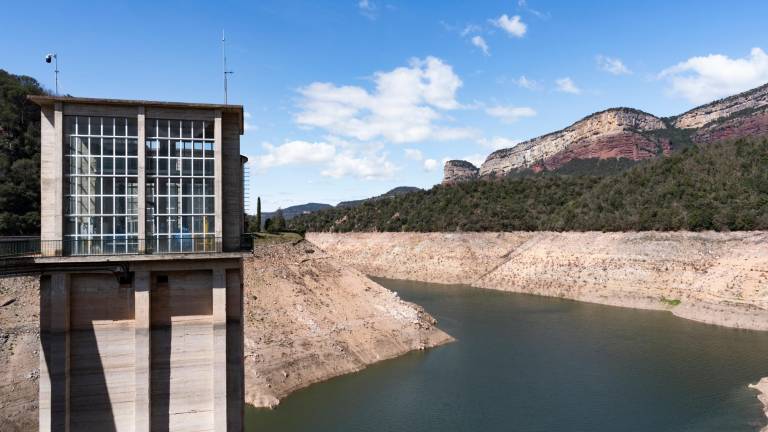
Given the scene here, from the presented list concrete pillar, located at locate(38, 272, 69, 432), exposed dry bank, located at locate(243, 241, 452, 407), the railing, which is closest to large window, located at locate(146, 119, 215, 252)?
the railing

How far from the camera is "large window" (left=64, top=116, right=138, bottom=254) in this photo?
1930 cm

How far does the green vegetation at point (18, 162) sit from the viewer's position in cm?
3641

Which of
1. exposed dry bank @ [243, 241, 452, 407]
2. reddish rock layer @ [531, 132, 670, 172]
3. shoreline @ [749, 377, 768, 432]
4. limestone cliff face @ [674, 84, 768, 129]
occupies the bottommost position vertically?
shoreline @ [749, 377, 768, 432]

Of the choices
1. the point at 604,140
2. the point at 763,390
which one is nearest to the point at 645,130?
the point at 604,140

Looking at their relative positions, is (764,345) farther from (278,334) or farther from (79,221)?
(79,221)

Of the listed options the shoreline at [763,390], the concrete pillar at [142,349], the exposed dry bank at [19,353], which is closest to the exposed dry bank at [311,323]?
the concrete pillar at [142,349]

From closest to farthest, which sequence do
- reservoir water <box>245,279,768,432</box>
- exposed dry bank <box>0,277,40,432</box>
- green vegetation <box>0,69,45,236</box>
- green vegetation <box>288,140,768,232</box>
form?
exposed dry bank <box>0,277,40,432</box> < reservoir water <box>245,279,768,432</box> < green vegetation <box>0,69,45,236</box> < green vegetation <box>288,140,768,232</box>

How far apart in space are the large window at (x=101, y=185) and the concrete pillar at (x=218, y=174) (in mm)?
3112

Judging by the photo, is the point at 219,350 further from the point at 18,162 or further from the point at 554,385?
the point at 18,162

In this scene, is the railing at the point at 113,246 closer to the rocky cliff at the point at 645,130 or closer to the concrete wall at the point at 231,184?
the concrete wall at the point at 231,184

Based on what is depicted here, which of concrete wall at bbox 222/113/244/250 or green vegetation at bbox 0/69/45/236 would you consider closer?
concrete wall at bbox 222/113/244/250

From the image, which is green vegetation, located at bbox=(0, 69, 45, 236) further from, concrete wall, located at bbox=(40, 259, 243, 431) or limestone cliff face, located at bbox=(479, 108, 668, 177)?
limestone cliff face, located at bbox=(479, 108, 668, 177)

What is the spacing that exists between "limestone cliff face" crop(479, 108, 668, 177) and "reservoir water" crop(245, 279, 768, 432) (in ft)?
375

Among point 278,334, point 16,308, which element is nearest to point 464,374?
point 278,334
